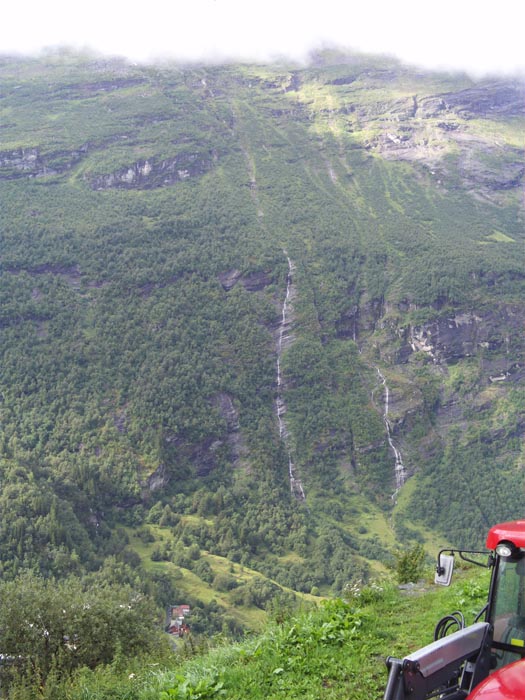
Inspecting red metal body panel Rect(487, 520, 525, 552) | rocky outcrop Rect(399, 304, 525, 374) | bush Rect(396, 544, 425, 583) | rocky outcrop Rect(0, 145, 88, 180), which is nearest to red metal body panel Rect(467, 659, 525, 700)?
red metal body panel Rect(487, 520, 525, 552)

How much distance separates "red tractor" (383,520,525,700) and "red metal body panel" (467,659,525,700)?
3.98 ft

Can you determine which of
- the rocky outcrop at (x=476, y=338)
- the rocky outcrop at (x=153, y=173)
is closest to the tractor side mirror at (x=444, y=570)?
the rocky outcrop at (x=476, y=338)

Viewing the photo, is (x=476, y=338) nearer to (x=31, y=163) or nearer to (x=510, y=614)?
(x=31, y=163)

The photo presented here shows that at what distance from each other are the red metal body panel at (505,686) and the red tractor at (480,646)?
121 centimetres

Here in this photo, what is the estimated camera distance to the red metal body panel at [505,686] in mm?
4961

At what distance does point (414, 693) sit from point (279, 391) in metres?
130

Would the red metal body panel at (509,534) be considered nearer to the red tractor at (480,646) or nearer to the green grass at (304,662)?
the red tractor at (480,646)

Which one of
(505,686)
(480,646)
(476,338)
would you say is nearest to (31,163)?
(476,338)

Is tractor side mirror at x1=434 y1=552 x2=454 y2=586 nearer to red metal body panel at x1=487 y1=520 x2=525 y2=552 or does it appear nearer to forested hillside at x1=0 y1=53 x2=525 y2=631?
red metal body panel at x1=487 y1=520 x2=525 y2=552

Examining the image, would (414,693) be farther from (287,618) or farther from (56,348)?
(56,348)

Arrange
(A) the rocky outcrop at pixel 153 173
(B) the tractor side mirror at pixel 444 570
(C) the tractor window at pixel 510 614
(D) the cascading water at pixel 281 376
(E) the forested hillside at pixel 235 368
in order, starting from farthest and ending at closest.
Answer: (A) the rocky outcrop at pixel 153 173
(D) the cascading water at pixel 281 376
(E) the forested hillside at pixel 235 368
(B) the tractor side mirror at pixel 444 570
(C) the tractor window at pixel 510 614

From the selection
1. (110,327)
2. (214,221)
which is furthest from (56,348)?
(214,221)

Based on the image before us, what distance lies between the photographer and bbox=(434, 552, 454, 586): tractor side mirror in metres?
7.16

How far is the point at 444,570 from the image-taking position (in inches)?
285
